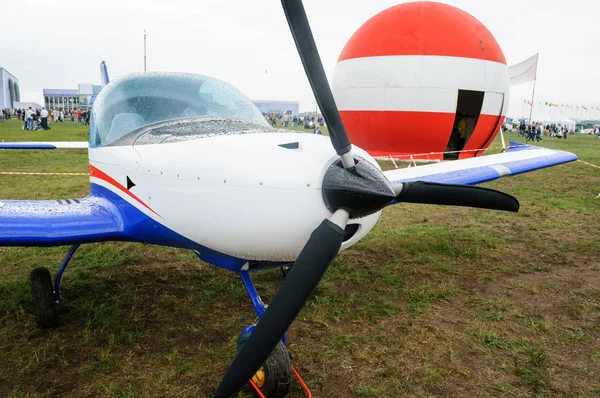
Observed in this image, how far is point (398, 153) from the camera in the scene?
37.1 ft

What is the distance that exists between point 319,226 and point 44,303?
2701mm

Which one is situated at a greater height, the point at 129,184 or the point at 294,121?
the point at 294,121

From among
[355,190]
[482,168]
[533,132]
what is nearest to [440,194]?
[355,190]

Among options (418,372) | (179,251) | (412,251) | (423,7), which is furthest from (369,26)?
(418,372)

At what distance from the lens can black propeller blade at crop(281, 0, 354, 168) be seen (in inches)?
81.7

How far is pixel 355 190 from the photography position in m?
2.23

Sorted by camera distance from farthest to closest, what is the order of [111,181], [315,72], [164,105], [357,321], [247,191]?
[357,321] → [164,105] → [111,181] → [247,191] → [315,72]

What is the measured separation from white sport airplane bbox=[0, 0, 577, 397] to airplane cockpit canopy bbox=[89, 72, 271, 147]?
0.04ft

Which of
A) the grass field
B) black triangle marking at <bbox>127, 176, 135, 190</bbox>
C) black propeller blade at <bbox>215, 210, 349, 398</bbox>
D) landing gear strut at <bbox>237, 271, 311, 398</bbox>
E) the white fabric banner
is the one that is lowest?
the grass field

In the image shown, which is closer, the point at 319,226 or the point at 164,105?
the point at 319,226

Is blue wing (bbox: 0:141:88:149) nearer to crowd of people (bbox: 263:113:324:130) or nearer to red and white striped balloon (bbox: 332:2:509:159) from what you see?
red and white striped balloon (bbox: 332:2:509:159)

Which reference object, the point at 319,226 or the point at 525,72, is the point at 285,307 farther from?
the point at 525,72

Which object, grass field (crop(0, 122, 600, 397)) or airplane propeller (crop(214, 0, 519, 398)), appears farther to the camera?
grass field (crop(0, 122, 600, 397))

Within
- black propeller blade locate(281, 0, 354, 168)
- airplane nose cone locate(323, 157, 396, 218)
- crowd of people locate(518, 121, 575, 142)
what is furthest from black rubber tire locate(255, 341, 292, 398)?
crowd of people locate(518, 121, 575, 142)
